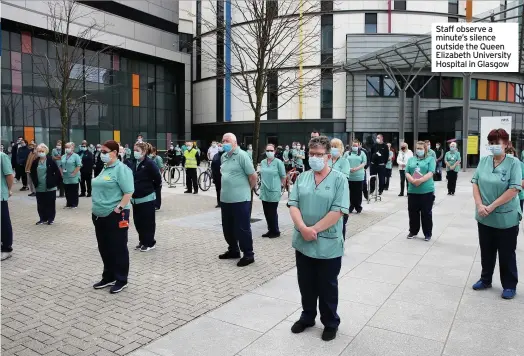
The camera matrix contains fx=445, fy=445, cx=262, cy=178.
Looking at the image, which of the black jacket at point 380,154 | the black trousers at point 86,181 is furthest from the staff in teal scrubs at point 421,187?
the black trousers at point 86,181

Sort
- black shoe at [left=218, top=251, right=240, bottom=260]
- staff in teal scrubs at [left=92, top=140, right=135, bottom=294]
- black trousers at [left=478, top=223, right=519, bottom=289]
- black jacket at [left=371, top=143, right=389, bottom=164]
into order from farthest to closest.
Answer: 1. black jacket at [left=371, top=143, right=389, bottom=164]
2. black shoe at [left=218, top=251, right=240, bottom=260]
3. staff in teal scrubs at [left=92, top=140, right=135, bottom=294]
4. black trousers at [left=478, top=223, right=519, bottom=289]

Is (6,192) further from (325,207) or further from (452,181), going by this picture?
(452,181)

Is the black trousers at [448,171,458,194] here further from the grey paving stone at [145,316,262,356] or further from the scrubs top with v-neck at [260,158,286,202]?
the grey paving stone at [145,316,262,356]

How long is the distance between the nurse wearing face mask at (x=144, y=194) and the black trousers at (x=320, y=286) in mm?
3828

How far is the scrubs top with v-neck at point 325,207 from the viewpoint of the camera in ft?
12.9

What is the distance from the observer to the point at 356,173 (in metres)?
10.5

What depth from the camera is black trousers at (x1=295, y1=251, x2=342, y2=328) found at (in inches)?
159

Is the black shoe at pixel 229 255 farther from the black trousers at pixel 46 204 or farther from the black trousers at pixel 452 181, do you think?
the black trousers at pixel 452 181

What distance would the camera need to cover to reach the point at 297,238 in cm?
411

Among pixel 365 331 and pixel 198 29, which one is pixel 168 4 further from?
pixel 365 331

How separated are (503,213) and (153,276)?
4465 mm

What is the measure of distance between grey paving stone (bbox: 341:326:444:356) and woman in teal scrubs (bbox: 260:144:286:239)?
4531 millimetres

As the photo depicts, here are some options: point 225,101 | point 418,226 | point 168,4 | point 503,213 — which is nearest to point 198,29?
point 168,4

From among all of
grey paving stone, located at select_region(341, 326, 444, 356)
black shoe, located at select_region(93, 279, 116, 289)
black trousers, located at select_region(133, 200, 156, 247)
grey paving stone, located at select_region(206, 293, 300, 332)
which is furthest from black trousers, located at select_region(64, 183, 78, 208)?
grey paving stone, located at select_region(341, 326, 444, 356)
